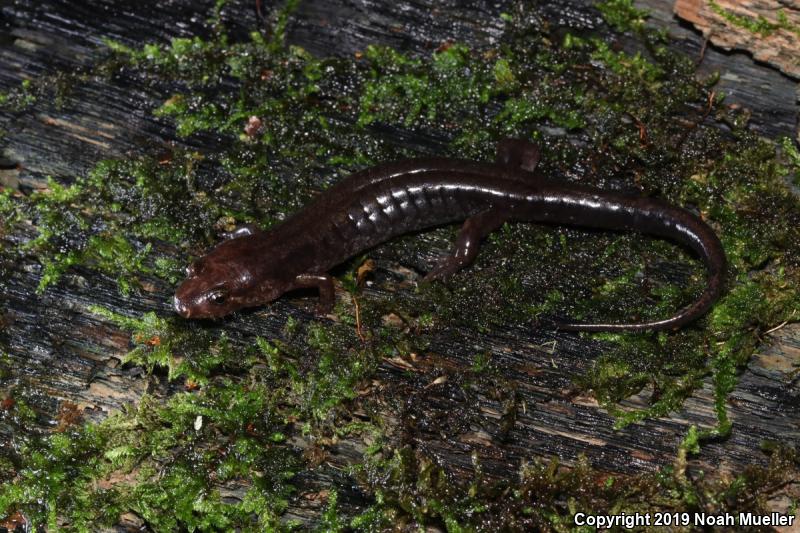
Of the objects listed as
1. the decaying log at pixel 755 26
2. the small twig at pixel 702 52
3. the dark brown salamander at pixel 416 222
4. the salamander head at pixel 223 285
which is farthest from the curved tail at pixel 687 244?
the salamander head at pixel 223 285

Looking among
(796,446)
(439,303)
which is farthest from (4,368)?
(796,446)

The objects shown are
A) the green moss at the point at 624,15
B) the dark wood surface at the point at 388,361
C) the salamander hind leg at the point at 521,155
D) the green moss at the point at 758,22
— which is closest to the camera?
the dark wood surface at the point at 388,361

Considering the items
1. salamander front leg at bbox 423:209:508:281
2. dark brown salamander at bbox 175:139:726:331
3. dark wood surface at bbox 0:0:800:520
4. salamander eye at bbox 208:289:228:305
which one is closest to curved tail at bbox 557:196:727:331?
dark brown salamander at bbox 175:139:726:331

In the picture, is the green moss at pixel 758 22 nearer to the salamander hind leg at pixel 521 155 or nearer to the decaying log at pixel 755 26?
the decaying log at pixel 755 26

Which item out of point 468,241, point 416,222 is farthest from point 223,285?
point 468,241

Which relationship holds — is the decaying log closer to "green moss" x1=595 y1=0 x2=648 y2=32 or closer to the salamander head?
"green moss" x1=595 y1=0 x2=648 y2=32

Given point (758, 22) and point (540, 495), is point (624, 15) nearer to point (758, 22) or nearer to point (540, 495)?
point (758, 22)

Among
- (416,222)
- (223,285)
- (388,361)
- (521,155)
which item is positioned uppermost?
(521,155)
